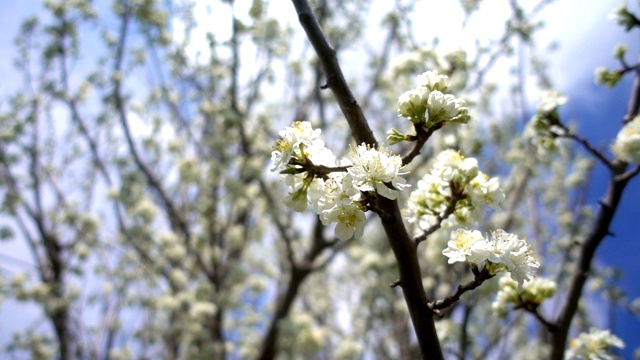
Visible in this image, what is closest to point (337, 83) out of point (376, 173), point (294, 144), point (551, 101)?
point (294, 144)

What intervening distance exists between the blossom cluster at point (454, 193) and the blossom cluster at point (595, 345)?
1160 mm

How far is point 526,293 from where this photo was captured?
220cm

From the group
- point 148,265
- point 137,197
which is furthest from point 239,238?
point 137,197

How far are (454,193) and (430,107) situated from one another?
1.25 ft

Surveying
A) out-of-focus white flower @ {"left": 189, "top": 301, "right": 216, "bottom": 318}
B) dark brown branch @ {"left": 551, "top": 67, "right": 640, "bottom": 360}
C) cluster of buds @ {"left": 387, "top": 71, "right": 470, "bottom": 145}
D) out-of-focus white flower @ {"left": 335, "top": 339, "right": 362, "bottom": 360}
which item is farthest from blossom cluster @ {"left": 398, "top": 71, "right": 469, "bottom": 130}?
out-of-focus white flower @ {"left": 335, "top": 339, "right": 362, "bottom": 360}

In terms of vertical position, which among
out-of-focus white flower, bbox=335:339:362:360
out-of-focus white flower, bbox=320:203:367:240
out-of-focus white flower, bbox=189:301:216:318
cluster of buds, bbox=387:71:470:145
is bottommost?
out-of-focus white flower, bbox=320:203:367:240

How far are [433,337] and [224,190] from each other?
5.51 m

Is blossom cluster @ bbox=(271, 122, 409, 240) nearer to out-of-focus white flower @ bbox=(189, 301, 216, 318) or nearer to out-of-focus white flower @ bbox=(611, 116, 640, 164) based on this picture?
out-of-focus white flower @ bbox=(611, 116, 640, 164)

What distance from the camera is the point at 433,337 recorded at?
1409mm

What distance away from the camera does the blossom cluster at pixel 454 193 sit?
65.9 inches

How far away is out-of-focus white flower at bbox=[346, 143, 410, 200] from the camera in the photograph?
1.36m

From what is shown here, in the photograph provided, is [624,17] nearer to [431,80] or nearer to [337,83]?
[431,80]

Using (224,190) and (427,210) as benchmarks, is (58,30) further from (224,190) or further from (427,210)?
(427,210)

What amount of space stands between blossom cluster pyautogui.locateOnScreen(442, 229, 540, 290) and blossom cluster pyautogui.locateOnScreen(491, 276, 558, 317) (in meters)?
0.79
